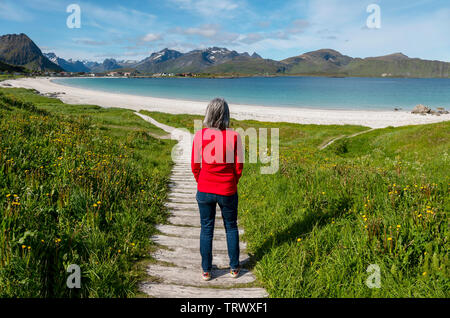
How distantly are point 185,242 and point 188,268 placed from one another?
0.96 metres

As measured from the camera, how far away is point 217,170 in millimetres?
4133

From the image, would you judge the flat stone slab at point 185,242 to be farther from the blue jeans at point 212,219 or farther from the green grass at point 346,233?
the blue jeans at point 212,219

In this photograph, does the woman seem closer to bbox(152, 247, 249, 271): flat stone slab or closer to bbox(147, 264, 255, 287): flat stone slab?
bbox(147, 264, 255, 287): flat stone slab

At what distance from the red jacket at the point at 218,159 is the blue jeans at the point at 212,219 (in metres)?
0.11

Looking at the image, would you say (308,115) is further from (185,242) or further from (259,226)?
(185,242)

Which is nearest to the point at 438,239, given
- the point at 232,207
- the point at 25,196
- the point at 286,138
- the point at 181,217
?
the point at 232,207

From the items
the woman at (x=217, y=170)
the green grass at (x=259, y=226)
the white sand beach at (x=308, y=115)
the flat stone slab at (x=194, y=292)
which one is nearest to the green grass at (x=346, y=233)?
the green grass at (x=259, y=226)

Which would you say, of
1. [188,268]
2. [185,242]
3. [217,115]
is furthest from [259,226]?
[217,115]

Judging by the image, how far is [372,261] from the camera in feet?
13.1

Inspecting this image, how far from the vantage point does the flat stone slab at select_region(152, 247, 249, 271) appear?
4691mm

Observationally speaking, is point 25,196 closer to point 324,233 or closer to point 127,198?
point 127,198

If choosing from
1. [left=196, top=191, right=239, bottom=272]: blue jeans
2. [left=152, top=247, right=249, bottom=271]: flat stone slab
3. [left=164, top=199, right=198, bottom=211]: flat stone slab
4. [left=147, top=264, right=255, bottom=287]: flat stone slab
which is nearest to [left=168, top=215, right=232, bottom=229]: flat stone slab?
[left=164, top=199, right=198, bottom=211]: flat stone slab

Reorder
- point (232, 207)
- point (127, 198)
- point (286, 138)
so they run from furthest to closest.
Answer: point (286, 138) < point (127, 198) < point (232, 207)

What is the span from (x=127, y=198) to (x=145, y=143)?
1006cm
